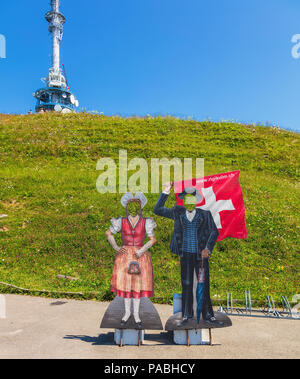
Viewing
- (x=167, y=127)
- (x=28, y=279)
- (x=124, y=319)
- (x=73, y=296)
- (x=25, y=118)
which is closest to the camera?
(x=124, y=319)

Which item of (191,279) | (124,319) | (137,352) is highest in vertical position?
(191,279)

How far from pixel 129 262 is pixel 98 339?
2.11 meters

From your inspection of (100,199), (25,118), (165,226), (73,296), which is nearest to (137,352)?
(73,296)

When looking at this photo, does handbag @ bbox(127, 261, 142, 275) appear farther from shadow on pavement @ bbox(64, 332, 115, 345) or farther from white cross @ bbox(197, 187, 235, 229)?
white cross @ bbox(197, 187, 235, 229)

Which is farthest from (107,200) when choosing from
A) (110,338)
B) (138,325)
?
(138,325)

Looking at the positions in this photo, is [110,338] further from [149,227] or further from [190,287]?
[149,227]

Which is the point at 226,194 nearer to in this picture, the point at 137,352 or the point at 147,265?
the point at 147,265

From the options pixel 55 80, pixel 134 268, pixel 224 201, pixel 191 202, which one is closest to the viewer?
pixel 134 268

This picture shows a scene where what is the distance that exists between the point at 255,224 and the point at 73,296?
1040 cm

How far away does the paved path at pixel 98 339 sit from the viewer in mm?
6336

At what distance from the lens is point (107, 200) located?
18766 mm

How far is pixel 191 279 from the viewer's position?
7.14m

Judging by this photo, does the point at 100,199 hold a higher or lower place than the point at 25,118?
lower

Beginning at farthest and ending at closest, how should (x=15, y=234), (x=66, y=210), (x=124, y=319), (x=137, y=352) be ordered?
(x=66, y=210)
(x=15, y=234)
(x=124, y=319)
(x=137, y=352)
